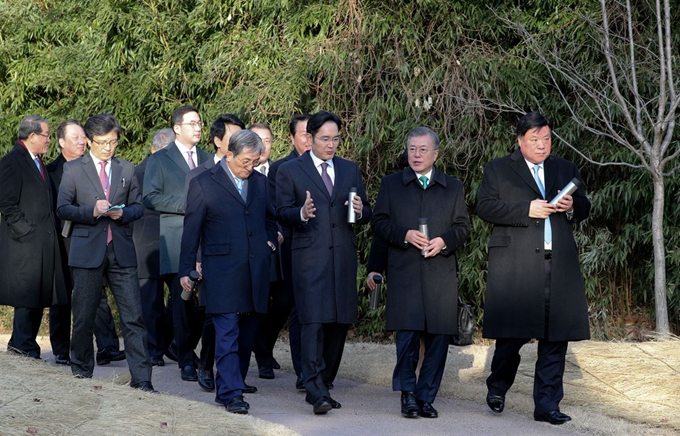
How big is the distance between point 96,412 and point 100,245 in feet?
5.91

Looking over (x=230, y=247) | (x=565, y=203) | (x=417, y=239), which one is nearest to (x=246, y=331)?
(x=230, y=247)

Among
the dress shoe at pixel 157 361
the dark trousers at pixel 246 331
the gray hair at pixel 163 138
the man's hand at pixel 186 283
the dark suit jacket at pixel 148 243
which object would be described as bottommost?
the dress shoe at pixel 157 361

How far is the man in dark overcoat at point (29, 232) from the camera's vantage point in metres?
8.92

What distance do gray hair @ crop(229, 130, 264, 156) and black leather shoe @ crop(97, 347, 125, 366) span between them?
2.99 m

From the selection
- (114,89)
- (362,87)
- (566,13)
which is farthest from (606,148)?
(114,89)

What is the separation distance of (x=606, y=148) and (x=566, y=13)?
1420mm

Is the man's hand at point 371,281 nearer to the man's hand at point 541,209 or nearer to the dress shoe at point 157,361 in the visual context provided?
the man's hand at point 541,209

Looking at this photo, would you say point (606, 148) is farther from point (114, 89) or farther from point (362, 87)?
point (114, 89)

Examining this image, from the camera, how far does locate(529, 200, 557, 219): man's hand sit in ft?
22.7

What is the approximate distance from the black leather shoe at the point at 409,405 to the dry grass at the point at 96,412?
3.69ft

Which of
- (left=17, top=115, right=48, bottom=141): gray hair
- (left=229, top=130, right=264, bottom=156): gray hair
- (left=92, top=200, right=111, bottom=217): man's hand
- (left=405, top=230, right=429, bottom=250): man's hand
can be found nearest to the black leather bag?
(left=405, top=230, right=429, bottom=250): man's hand

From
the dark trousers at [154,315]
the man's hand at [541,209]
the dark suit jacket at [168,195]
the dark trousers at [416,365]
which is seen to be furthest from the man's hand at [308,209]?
the dark trousers at [154,315]

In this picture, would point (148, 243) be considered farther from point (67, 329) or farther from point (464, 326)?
point (464, 326)

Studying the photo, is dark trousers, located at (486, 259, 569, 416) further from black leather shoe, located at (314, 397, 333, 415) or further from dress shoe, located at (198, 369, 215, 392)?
dress shoe, located at (198, 369, 215, 392)
